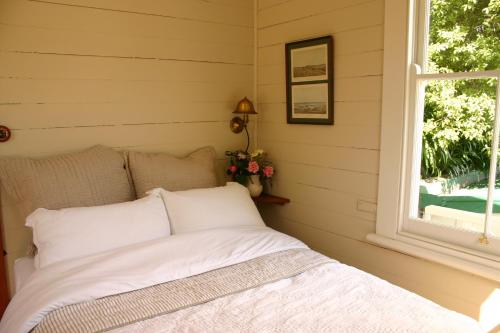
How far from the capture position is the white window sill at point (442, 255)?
1702mm

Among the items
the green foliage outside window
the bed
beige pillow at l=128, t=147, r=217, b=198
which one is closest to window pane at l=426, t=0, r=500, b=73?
the green foliage outside window

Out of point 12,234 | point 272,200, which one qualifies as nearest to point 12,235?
point 12,234

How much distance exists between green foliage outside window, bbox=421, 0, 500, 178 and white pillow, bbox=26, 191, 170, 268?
1453 millimetres

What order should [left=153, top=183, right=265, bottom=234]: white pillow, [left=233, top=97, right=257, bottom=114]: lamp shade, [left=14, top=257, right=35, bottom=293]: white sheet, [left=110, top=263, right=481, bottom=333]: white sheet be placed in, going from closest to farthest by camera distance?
[left=110, top=263, right=481, bottom=333]: white sheet
[left=14, top=257, right=35, bottom=293]: white sheet
[left=153, top=183, right=265, bottom=234]: white pillow
[left=233, top=97, right=257, bottom=114]: lamp shade

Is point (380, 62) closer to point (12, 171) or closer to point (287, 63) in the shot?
point (287, 63)

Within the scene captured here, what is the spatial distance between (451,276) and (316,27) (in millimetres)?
1591

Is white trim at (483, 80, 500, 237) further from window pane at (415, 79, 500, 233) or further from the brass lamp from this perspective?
the brass lamp

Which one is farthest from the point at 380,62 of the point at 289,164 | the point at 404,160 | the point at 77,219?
the point at 77,219

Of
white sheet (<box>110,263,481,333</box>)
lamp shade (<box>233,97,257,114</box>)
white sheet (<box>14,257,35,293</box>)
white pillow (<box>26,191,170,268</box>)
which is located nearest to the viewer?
white sheet (<box>110,263,481,333</box>)

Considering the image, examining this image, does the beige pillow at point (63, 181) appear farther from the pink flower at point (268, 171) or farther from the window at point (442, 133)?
the window at point (442, 133)

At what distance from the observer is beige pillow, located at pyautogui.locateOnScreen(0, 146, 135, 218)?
2004 millimetres

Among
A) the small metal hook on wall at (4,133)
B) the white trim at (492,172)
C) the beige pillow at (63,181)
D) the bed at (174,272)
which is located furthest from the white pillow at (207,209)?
the white trim at (492,172)

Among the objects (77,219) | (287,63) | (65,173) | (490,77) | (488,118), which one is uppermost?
(287,63)

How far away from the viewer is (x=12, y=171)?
6.66ft
